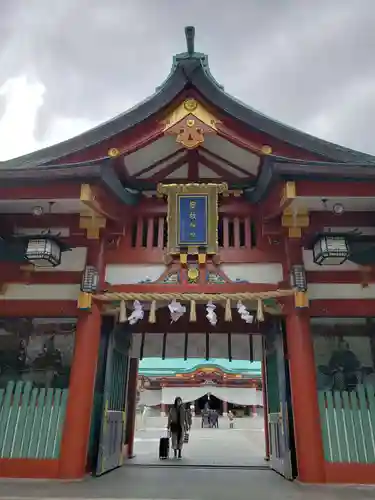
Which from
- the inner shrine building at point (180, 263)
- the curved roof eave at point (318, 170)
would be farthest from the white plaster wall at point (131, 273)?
the curved roof eave at point (318, 170)

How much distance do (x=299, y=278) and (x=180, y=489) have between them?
3.99m

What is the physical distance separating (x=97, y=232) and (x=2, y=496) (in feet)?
14.7

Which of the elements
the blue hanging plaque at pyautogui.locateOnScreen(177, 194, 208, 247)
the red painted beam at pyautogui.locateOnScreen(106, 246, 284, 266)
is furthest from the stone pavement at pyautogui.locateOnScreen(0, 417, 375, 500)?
the blue hanging plaque at pyautogui.locateOnScreen(177, 194, 208, 247)

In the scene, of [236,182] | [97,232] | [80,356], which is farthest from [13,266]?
[236,182]

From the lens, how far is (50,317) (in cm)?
755

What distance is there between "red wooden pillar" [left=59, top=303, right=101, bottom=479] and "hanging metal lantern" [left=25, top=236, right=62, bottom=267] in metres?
1.18

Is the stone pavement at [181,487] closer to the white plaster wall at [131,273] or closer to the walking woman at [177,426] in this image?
the walking woman at [177,426]

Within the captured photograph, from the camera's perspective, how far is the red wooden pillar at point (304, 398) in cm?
626

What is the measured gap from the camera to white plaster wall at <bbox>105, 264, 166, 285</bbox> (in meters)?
7.59

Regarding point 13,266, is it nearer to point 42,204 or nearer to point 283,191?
point 42,204

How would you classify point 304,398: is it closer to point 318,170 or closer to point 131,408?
point 318,170

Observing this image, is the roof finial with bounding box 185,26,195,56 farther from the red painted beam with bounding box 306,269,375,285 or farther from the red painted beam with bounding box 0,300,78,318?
the red painted beam with bounding box 0,300,78,318

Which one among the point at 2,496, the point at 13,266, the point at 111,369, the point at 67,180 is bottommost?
the point at 2,496

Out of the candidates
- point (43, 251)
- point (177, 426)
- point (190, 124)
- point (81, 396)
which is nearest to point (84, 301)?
point (43, 251)
